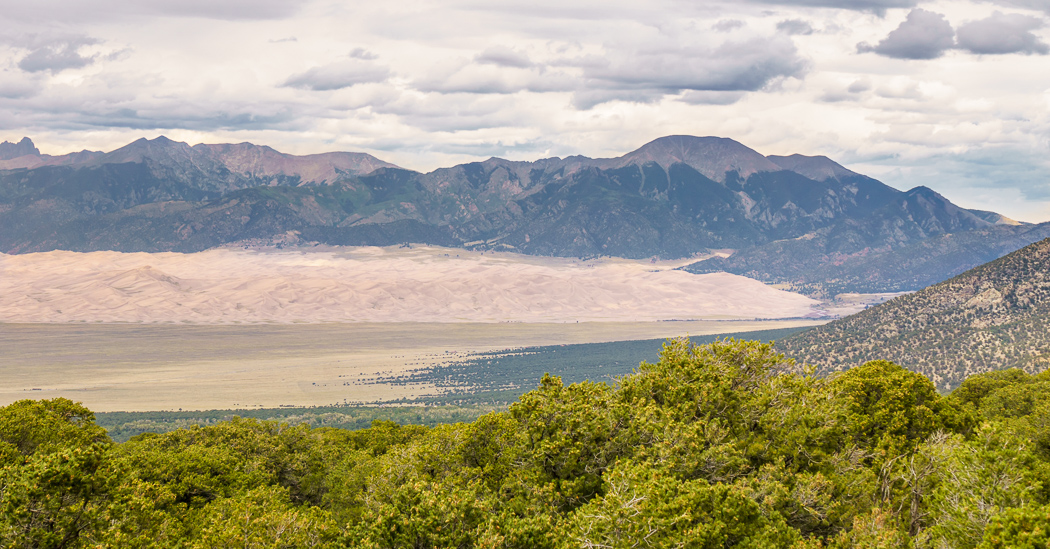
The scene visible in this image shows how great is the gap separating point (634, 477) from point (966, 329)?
154 m

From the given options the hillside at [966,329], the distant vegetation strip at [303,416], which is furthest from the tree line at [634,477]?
the hillside at [966,329]

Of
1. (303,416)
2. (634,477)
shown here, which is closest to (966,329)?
(303,416)

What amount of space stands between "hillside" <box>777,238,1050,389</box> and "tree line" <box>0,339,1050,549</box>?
92.3 meters

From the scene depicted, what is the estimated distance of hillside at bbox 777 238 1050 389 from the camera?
138 metres

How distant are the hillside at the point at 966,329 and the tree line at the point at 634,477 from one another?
92324mm

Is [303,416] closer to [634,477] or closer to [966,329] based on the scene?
[966,329]

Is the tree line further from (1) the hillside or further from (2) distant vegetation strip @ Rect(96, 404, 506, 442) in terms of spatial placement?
(1) the hillside

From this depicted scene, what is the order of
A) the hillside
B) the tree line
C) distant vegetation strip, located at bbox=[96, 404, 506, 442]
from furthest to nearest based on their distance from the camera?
distant vegetation strip, located at bbox=[96, 404, 506, 442] → the hillside → the tree line

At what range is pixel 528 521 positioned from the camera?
1179 inches

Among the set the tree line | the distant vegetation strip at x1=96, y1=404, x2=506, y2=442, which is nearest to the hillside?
the distant vegetation strip at x1=96, y1=404, x2=506, y2=442

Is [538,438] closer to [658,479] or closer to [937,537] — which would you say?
[658,479]

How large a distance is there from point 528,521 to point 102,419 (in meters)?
149

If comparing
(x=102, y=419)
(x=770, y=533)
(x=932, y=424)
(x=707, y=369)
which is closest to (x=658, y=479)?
(x=770, y=533)

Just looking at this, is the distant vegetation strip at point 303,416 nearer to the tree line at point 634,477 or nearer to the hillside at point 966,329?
the hillside at point 966,329
